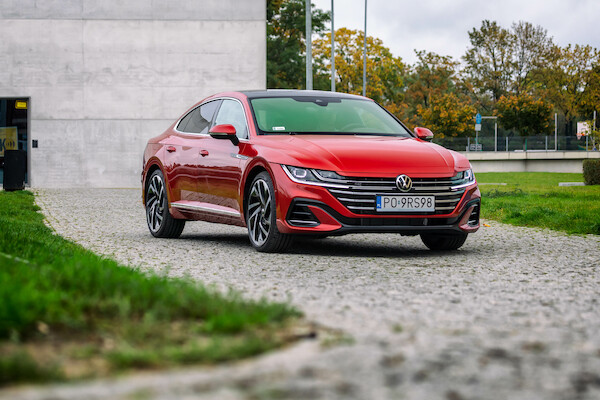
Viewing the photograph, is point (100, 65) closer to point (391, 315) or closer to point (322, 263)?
point (322, 263)

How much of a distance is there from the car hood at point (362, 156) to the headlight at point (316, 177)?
0.04 m

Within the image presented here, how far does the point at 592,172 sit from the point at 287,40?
1592 inches

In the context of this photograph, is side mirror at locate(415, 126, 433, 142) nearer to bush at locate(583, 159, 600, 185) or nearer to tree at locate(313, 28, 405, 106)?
bush at locate(583, 159, 600, 185)

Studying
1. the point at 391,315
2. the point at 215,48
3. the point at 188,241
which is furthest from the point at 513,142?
the point at 391,315

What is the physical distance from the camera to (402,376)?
3596mm

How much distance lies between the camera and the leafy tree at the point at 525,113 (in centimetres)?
8288

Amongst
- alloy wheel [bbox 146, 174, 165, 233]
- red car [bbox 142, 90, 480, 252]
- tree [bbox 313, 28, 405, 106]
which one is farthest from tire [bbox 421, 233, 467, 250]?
tree [bbox 313, 28, 405, 106]

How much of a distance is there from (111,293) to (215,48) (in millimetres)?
25811

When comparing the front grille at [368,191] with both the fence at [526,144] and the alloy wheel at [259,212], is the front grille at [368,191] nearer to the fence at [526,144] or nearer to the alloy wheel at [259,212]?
the alloy wheel at [259,212]

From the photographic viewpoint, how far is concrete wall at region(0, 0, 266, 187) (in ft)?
97.7

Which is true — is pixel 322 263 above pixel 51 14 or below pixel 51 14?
below

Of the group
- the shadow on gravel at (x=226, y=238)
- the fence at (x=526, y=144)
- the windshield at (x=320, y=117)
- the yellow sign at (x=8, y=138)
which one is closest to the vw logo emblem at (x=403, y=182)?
the windshield at (x=320, y=117)

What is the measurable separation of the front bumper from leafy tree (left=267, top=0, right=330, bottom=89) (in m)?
57.4

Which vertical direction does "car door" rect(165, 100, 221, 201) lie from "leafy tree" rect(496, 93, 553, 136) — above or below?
below
